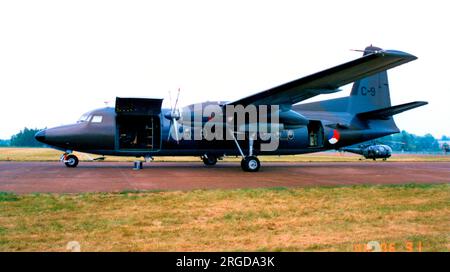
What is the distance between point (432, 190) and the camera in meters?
10.4

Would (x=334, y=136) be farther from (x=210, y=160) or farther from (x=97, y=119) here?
(x=97, y=119)

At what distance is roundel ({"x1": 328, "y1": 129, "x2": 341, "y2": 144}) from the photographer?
66.4 ft

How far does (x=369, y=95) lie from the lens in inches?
867

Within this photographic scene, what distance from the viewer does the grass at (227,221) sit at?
5273 mm

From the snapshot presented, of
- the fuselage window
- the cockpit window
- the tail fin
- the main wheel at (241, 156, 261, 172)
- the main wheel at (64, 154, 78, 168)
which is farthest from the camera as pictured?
the tail fin

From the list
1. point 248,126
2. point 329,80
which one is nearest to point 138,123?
point 248,126

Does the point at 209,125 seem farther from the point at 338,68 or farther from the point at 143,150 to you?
the point at 338,68

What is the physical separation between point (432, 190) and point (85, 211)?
8.90m

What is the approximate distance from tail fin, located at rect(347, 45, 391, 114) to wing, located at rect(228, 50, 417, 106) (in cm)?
598

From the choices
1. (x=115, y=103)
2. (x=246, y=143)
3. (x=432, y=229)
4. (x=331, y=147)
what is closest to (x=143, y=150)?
(x=115, y=103)

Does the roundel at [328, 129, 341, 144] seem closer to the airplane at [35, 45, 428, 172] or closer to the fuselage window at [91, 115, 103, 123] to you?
the airplane at [35, 45, 428, 172]

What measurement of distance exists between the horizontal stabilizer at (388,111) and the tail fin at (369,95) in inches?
22.0

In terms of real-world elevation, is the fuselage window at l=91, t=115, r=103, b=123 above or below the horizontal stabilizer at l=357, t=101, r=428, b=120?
below

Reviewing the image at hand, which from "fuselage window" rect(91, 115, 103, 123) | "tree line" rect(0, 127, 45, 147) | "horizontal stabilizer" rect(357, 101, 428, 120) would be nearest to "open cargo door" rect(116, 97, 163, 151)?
"fuselage window" rect(91, 115, 103, 123)
